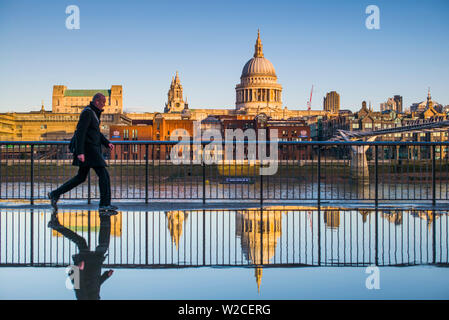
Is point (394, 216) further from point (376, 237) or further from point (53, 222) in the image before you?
point (53, 222)

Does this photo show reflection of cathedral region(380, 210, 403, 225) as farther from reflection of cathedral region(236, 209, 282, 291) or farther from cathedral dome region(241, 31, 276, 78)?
cathedral dome region(241, 31, 276, 78)

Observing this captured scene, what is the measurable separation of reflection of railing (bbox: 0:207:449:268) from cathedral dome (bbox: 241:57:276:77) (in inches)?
6074

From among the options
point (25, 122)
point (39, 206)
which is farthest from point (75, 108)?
point (39, 206)

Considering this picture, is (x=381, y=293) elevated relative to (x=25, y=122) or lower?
lower

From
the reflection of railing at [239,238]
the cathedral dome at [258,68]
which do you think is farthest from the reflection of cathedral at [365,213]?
the cathedral dome at [258,68]

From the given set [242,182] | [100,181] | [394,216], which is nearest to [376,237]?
[394,216]

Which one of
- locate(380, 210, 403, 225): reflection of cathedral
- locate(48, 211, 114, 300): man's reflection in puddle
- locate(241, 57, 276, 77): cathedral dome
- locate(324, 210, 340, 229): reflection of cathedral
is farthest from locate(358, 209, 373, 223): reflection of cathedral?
locate(241, 57, 276, 77): cathedral dome

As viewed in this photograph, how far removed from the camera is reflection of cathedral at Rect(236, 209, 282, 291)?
4.85 metres

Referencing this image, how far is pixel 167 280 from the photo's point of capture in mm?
4031

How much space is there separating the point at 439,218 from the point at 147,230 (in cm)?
436

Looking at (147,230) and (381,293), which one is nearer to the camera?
(381,293)

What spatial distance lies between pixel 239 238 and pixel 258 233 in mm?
435

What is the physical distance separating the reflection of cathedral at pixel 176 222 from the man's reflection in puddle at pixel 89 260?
0.76 meters
